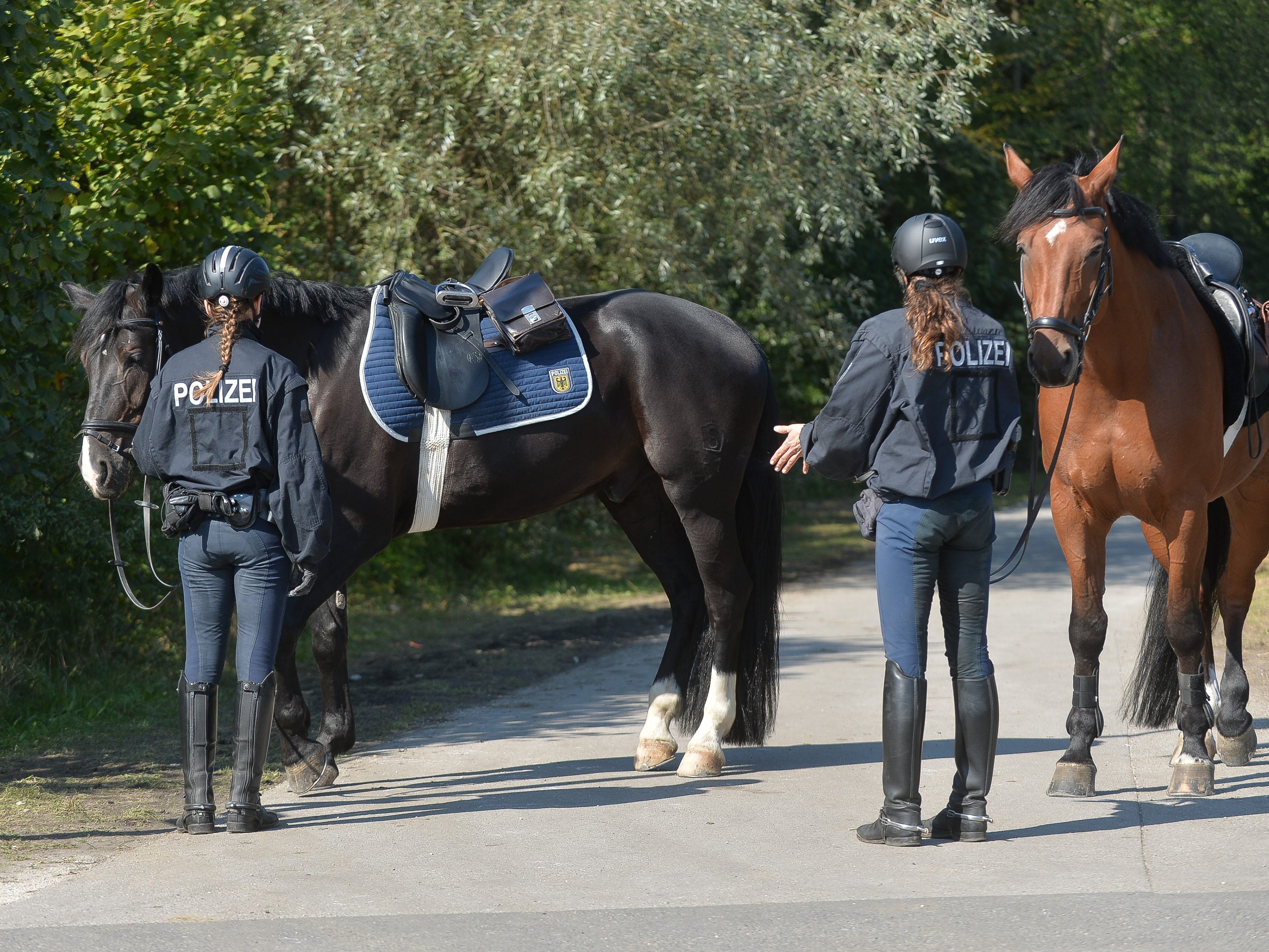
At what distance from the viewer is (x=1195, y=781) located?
5.47m

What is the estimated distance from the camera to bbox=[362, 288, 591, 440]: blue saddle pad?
5.69 metres

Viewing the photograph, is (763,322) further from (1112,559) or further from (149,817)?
(149,817)

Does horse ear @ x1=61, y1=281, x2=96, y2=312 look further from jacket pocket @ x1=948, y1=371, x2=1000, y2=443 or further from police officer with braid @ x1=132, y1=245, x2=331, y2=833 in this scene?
jacket pocket @ x1=948, y1=371, x2=1000, y2=443

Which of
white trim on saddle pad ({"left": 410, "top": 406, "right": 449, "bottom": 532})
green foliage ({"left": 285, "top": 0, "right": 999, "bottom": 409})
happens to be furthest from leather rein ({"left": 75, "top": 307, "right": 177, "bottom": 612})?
green foliage ({"left": 285, "top": 0, "right": 999, "bottom": 409})

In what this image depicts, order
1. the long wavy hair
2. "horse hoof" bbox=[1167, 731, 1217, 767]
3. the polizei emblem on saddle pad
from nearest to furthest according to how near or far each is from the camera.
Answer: the long wavy hair, "horse hoof" bbox=[1167, 731, 1217, 767], the polizei emblem on saddle pad

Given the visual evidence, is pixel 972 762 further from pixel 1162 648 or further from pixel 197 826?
pixel 197 826

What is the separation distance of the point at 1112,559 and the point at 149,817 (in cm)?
1199

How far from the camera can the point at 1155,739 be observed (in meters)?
6.58

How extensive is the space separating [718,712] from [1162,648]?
7.09 ft

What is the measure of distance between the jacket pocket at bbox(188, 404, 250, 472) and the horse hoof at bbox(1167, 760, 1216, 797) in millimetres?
3813

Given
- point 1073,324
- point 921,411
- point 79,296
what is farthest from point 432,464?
point 1073,324

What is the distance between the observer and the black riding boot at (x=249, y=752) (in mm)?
5027

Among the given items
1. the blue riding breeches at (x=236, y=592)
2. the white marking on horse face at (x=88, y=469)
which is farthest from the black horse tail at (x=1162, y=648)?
the white marking on horse face at (x=88, y=469)

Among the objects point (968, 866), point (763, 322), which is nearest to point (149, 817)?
point (968, 866)
